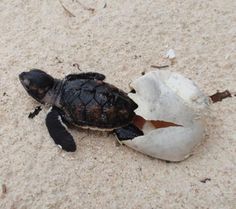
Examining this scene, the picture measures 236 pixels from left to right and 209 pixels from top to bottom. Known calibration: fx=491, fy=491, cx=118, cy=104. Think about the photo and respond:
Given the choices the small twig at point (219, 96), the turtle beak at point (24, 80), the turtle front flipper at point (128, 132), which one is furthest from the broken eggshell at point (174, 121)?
the turtle beak at point (24, 80)

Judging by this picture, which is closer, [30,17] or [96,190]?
[96,190]

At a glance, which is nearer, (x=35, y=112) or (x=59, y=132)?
(x=59, y=132)

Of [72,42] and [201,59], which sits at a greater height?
[72,42]

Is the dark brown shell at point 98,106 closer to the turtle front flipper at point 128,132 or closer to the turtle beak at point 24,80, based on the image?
the turtle front flipper at point 128,132

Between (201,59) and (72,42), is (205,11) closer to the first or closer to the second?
(201,59)

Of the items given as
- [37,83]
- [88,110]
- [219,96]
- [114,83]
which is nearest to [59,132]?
[88,110]

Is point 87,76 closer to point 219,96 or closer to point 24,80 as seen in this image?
point 24,80

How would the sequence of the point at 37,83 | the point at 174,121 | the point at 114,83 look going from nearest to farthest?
the point at 174,121
the point at 37,83
the point at 114,83

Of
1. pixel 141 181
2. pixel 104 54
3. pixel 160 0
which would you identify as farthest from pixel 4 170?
pixel 160 0
